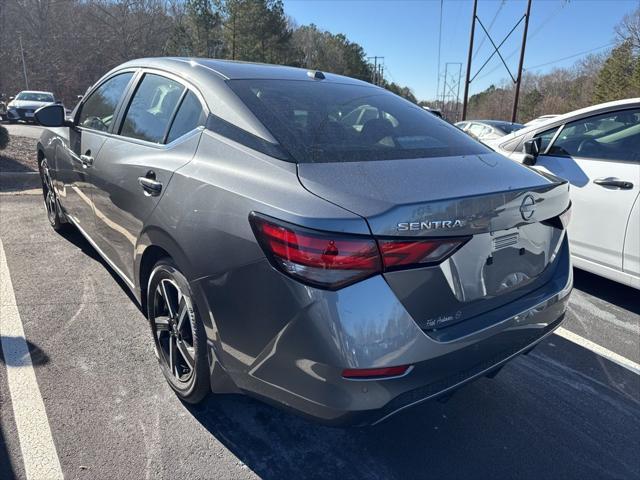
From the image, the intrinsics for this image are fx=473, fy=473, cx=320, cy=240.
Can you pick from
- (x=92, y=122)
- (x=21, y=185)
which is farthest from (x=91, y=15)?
(x=92, y=122)

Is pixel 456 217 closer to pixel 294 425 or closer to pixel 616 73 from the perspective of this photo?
pixel 294 425

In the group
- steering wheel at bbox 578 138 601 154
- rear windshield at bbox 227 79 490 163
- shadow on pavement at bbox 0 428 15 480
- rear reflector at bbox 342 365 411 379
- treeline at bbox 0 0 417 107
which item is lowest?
shadow on pavement at bbox 0 428 15 480

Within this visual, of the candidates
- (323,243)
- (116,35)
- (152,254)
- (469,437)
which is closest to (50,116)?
(152,254)

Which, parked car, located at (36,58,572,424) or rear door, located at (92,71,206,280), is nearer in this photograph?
parked car, located at (36,58,572,424)

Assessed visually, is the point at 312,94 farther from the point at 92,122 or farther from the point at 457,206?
the point at 92,122

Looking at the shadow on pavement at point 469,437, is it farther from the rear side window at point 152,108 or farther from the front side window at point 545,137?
the front side window at point 545,137

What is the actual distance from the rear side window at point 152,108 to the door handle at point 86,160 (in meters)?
0.41

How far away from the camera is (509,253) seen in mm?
1998

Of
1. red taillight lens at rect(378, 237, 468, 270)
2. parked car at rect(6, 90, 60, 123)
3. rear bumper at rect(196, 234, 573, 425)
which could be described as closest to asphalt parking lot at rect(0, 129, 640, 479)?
rear bumper at rect(196, 234, 573, 425)

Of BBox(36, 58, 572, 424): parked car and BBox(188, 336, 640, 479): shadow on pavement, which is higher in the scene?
BBox(36, 58, 572, 424): parked car

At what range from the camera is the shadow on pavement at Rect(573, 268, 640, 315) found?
13.4 ft

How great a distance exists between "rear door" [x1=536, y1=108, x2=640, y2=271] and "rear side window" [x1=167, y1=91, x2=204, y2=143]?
126 inches

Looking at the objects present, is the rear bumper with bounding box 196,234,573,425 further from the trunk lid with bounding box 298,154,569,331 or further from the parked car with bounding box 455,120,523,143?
the parked car with bounding box 455,120,523,143

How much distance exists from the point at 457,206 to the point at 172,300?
1495mm
